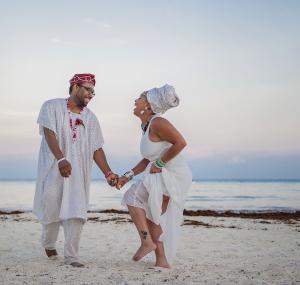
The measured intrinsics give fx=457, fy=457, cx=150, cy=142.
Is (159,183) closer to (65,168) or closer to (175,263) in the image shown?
(65,168)

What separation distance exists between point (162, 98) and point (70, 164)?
1215 mm

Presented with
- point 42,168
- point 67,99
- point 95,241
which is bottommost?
point 95,241

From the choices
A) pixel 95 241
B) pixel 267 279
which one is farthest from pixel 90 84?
pixel 95 241

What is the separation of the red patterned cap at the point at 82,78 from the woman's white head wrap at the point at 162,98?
70cm

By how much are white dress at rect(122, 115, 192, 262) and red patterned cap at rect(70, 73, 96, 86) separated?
2.94 feet

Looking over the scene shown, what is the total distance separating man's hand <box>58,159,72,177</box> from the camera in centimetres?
473

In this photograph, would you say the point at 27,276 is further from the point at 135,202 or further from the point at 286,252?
the point at 286,252

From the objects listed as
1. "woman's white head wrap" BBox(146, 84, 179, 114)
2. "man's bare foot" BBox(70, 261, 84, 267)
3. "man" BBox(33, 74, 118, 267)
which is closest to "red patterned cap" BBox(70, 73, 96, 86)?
"man" BBox(33, 74, 118, 267)

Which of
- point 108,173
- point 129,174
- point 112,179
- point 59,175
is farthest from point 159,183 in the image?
point 59,175

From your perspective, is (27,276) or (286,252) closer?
(27,276)

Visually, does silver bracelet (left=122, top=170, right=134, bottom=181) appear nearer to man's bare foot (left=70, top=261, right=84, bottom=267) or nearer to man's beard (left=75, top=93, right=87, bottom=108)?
man's beard (left=75, top=93, right=87, bottom=108)

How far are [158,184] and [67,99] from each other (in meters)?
1.49

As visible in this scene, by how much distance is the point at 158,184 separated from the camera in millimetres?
4848

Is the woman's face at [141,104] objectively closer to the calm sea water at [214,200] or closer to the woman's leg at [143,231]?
the woman's leg at [143,231]
